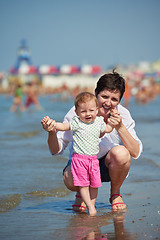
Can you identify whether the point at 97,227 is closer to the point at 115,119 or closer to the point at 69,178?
the point at 69,178

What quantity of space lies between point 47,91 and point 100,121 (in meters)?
65.2

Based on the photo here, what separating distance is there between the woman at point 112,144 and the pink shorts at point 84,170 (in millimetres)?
151

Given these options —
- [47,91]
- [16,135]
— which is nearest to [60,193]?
[16,135]

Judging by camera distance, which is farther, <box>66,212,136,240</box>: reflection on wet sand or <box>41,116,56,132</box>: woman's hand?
<box>41,116,56,132</box>: woman's hand

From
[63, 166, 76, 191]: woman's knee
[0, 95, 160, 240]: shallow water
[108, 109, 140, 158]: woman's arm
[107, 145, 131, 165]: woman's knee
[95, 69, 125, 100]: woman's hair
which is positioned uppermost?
[95, 69, 125, 100]: woman's hair

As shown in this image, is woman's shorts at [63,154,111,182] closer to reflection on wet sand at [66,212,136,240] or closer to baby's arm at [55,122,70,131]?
reflection on wet sand at [66,212,136,240]

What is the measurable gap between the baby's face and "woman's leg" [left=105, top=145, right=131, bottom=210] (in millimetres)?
390

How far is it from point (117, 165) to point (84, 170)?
0.37 m

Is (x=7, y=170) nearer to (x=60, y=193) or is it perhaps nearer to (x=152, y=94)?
(x=60, y=193)

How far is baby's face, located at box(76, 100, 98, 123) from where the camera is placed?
3392 millimetres

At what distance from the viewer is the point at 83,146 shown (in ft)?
11.2

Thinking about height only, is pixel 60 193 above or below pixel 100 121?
below

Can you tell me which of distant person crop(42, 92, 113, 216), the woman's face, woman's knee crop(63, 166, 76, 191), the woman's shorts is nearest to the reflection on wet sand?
distant person crop(42, 92, 113, 216)

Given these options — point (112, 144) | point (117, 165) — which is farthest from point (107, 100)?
point (117, 165)
